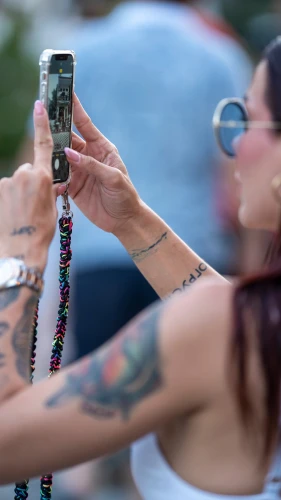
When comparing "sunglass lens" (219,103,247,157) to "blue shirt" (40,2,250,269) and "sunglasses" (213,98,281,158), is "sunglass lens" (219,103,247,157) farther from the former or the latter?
"blue shirt" (40,2,250,269)

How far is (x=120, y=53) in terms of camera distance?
12.5ft

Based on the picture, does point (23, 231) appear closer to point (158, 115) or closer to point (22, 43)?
point (158, 115)

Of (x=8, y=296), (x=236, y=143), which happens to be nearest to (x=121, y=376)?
(x=8, y=296)

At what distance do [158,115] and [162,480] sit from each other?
2.27 meters

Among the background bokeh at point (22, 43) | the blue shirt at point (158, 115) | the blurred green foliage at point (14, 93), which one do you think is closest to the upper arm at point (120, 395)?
the blue shirt at point (158, 115)

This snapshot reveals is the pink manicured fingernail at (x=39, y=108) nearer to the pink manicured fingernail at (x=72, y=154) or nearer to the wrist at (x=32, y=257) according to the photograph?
the pink manicured fingernail at (x=72, y=154)

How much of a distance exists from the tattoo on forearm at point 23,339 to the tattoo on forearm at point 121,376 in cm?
11

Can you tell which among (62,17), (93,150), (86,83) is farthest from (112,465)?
(62,17)

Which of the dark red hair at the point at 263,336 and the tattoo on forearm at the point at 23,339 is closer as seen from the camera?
the dark red hair at the point at 263,336

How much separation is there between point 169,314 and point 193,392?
0.12m

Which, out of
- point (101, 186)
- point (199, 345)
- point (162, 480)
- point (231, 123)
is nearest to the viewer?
point (199, 345)

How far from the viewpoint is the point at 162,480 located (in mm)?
1659

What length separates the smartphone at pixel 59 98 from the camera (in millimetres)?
1917

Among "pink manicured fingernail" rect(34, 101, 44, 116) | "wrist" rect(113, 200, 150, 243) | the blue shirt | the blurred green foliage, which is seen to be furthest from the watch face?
the blurred green foliage
